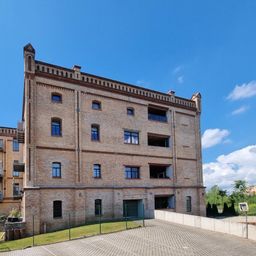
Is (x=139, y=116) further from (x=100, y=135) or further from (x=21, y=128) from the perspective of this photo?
(x=21, y=128)

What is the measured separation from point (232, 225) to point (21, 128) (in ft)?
73.4

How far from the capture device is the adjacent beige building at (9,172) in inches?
1724

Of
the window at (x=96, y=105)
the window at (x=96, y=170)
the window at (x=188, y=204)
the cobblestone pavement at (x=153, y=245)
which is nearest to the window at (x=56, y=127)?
the window at (x=96, y=105)

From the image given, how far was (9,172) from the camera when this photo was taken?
4534cm

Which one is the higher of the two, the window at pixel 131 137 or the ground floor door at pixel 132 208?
the window at pixel 131 137

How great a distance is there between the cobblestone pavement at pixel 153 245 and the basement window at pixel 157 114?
15260 millimetres

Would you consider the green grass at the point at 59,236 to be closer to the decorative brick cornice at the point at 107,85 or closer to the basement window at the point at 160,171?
the basement window at the point at 160,171

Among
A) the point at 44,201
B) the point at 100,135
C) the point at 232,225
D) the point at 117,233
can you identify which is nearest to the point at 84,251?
the point at 117,233

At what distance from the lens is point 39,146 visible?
25500mm

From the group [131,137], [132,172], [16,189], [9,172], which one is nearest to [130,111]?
[131,137]

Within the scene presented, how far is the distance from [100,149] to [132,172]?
4.69 meters

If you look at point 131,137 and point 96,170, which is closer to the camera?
point 96,170

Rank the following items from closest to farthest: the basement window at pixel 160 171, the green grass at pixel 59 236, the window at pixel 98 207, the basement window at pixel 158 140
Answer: the green grass at pixel 59 236, the window at pixel 98 207, the basement window at pixel 158 140, the basement window at pixel 160 171

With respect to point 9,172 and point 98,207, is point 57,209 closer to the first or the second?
point 98,207
